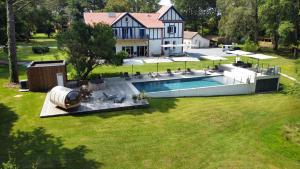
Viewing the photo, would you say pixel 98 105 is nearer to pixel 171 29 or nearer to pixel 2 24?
pixel 2 24

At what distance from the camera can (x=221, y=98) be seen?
2219 cm

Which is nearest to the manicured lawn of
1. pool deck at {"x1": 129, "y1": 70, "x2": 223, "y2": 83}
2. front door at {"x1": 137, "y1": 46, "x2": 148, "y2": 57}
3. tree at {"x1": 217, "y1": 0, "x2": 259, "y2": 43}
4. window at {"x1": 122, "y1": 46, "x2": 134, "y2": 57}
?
pool deck at {"x1": 129, "y1": 70, "x2": 223, "y2": 83}

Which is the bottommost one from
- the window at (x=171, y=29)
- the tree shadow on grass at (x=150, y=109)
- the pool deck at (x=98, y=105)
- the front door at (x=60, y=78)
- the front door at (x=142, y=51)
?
the tree shadow on grass at (x=150, y=109)

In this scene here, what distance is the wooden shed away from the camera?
794 inches

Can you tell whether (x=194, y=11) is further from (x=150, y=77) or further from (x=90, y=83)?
(x=90, y=83)

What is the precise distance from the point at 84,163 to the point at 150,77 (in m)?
15.5

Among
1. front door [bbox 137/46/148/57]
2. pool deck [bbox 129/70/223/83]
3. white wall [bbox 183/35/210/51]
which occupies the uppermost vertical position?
white wall [bbox 183/35/210/51]

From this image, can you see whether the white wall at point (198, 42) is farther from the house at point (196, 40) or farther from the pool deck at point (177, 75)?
the pool deck at point (177, 75)

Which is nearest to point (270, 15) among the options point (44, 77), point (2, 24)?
point (44, 77)

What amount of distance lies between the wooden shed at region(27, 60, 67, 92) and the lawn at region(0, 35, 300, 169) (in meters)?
1.01

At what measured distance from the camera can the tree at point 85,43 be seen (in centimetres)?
2119

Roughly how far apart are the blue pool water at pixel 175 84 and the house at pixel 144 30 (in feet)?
37.5


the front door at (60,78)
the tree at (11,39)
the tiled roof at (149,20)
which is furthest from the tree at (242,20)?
the tree at (11,39)

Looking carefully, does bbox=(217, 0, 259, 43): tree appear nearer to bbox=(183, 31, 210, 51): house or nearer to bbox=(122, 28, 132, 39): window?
bbox=(183, 31, 210, 51): house
